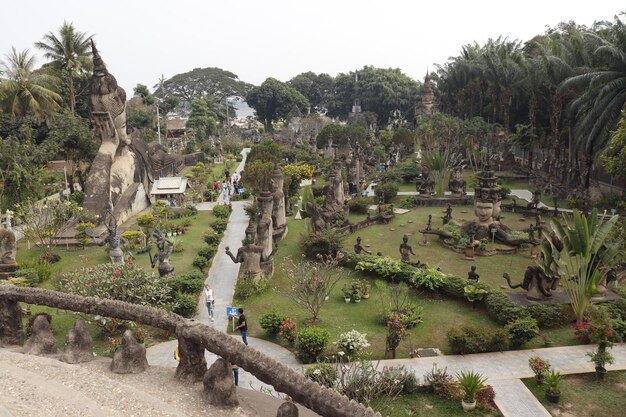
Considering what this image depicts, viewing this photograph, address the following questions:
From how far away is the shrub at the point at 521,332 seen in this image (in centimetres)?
1412

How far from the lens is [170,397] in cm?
680

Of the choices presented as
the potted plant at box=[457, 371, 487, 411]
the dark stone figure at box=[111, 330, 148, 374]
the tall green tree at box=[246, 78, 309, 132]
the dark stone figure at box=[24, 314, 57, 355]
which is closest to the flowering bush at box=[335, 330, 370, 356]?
the potted plant at box=[457, 371, 487, 411]

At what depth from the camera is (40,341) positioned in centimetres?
836

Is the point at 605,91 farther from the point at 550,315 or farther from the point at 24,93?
the point at 24,93

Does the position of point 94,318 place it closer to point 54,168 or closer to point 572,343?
point 572,343

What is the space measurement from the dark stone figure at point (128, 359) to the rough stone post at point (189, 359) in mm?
771

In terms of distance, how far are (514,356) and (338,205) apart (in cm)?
1865

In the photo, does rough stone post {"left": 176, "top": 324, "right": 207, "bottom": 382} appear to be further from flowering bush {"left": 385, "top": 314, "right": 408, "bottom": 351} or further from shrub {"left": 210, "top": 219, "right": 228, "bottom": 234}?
shrub {"left": 210, "top": 219, "right": 228, "bottom": 234}

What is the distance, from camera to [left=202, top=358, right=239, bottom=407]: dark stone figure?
6566mm

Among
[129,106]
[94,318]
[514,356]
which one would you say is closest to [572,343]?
[514,356]

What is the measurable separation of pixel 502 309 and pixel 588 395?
4061 millimetres

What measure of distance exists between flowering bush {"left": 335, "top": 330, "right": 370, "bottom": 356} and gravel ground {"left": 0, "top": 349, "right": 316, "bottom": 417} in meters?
5.86

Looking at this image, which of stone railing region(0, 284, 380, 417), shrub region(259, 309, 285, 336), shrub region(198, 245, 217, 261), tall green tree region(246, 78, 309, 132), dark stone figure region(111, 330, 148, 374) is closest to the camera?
stone railing region(0, 284, 380, 417)

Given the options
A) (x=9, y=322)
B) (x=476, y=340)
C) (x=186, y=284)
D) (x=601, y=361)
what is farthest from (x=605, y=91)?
(x=9, y=322)
